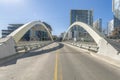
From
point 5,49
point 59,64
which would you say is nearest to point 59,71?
point 59,64

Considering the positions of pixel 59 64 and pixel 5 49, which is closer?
pixel 59 64

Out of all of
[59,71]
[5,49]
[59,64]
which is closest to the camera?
[59,71]

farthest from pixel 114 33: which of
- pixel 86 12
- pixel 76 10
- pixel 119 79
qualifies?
pixel 119 79

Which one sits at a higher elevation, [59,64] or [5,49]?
[5,49]

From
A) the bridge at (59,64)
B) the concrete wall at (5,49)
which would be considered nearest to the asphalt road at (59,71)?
the bridge at (59,64)

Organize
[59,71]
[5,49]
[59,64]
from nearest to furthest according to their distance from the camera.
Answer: [59,71] → [59,64] → [5,49]

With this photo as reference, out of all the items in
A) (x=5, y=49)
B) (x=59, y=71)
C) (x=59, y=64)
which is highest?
(x=5, y=49)

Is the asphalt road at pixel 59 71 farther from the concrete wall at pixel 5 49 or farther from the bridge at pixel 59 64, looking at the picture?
the concrete wall at pixel 5 49

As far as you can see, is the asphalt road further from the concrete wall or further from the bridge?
the concrete wall

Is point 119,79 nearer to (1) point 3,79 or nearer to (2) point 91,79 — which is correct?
(2) point 91,79

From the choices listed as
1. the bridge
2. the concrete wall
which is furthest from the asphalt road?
the concrete wall

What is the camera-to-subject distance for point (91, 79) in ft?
30.2

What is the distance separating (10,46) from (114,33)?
85.5 metres

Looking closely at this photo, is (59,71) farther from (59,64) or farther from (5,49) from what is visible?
(5,49)
